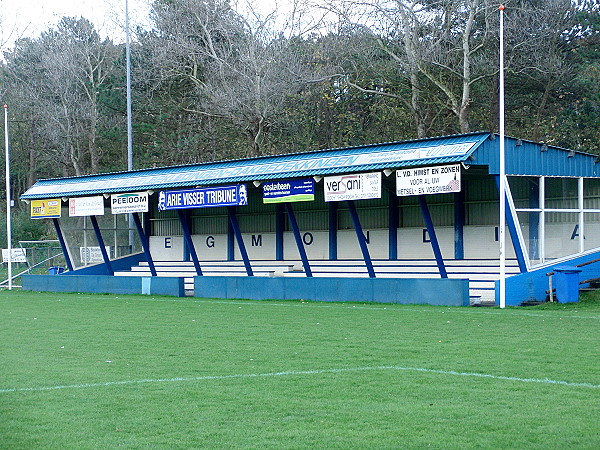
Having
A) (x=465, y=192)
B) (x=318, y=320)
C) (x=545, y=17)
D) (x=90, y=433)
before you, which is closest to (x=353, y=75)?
(x=545, y=17)

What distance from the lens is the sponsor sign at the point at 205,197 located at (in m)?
32.7

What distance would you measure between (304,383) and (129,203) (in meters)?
26.9

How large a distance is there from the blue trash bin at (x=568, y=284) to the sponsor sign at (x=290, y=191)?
8.95m

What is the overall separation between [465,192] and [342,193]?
233 inches

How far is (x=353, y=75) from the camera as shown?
48344 millimetres

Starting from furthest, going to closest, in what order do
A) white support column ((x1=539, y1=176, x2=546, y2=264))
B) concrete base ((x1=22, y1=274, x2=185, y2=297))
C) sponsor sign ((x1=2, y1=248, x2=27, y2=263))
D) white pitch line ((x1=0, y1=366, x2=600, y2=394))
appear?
1. sponsor sign ((x1=2, y1=248, x2=27, y2=263))
2. concrete base ((x1=22, y1=274, x2=185, y2=297))
3. white support column ((x1=539, y1=176, x2=546, y2=264))
4. white pitch line ((x1=0, y1=366, x2=600, y2=394))

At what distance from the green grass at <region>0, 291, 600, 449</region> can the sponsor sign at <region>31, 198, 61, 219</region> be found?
19.8m

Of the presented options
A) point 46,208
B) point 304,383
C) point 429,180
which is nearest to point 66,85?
point 46,208

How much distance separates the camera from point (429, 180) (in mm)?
26391

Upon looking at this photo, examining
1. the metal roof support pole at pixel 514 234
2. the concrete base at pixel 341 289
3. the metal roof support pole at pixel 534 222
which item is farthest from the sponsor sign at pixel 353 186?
the metal roof support pole at pixel 534 222

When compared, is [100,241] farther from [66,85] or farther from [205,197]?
[66,85]

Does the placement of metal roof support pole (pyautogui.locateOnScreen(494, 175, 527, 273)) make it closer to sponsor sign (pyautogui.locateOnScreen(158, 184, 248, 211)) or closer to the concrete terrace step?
the concrete terrace step

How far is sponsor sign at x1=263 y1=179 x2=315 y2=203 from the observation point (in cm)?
3036

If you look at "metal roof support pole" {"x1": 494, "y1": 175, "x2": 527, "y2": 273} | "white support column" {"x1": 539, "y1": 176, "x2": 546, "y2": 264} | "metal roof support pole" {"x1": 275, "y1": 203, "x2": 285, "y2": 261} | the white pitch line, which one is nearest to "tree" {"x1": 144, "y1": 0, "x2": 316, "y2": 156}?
"metal roof support pole" {"x1": 275, "y1": 203, "x2": 285, "y2": 261}
